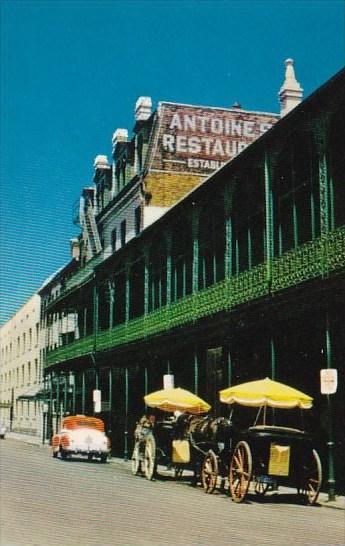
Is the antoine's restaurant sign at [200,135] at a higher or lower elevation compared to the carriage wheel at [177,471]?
higher

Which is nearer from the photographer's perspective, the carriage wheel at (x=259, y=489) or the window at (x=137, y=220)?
the carriage wheel at (x=259, y=489)

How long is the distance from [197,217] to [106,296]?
14.0m

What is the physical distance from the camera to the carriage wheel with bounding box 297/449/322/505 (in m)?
14.9

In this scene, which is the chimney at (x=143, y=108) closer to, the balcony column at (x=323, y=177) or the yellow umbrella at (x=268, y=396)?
the balcony column at (x=323, y=177)

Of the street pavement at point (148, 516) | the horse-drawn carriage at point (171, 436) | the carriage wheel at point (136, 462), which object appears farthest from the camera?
the carriage wheel at point (136, 462)

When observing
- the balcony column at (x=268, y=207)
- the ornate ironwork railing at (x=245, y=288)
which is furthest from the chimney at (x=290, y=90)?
the balcony column at (x=268, y=207)

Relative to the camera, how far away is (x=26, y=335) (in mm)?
63594

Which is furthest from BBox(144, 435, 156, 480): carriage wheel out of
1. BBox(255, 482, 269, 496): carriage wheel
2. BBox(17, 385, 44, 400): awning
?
BBox(17, 385, 44, 400): awning

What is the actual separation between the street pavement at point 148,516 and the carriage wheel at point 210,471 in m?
0.28

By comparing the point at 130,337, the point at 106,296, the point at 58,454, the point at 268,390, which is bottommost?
the point at 58,454

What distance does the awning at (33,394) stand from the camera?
174ft

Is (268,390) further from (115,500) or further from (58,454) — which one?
(58,454)

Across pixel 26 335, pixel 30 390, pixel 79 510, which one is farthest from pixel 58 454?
pixel 26 335

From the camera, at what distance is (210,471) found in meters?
16.5
